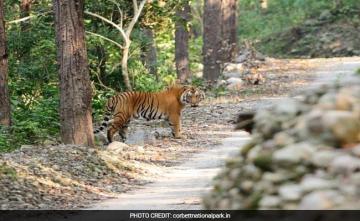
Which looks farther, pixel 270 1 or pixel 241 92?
pixel 270 1

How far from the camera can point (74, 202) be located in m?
8.78

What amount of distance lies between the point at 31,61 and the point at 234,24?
9841 mm

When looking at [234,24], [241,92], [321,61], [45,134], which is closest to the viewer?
[45,134]

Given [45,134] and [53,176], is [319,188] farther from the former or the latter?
[45,134]

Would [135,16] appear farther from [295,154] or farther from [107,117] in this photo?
[295,154]

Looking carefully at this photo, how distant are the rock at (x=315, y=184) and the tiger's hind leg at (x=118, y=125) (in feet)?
31.0

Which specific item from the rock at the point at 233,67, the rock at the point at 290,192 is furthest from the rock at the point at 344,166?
the rock at the point at 233,67

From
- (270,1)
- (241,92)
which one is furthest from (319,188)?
(270,1)

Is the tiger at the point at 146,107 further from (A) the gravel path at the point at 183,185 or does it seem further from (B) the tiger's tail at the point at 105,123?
(A) the gravel path at the point at 183,185

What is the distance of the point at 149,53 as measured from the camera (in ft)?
82.5

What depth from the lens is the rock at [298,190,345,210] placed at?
13.8ft

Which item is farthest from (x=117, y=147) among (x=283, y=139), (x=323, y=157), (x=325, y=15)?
(x=325, y=15)

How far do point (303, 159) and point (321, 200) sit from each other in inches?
20.9

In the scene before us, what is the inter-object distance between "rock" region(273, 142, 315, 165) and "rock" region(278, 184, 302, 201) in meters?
0.19
